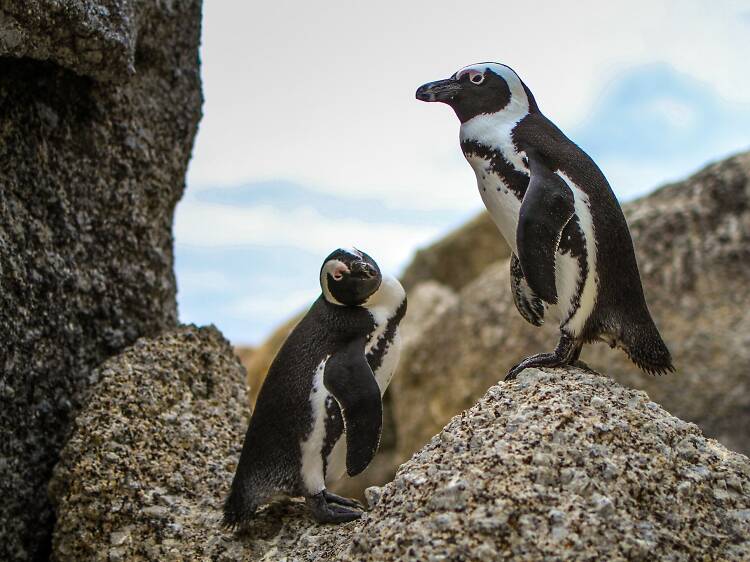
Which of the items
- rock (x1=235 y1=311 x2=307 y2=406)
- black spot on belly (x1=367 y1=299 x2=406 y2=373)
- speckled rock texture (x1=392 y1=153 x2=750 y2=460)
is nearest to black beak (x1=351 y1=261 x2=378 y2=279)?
black spot on belly (x1=367 y1=299 x2=406 y2=373)

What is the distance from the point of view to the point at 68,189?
2.38 meters

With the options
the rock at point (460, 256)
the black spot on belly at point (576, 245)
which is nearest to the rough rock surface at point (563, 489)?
the black spot on belly at point (576, 245)

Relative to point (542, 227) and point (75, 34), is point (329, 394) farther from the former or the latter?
point (75, 34)

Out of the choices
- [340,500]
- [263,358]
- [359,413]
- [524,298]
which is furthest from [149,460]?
[263,358]

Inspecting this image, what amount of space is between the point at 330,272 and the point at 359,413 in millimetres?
315

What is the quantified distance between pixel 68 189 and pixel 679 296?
2772 millimetres

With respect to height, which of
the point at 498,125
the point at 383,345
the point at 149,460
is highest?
the point at 498,125

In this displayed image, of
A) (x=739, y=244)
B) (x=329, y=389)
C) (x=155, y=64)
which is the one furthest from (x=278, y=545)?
(x=739, y=244)

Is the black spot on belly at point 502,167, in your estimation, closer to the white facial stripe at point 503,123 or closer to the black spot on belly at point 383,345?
the white facial stripe at point 503,123

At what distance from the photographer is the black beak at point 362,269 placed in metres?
1.87

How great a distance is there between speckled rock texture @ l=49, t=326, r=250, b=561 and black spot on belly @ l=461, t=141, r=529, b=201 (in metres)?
1.01

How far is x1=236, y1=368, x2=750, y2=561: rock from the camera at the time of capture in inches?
56.8

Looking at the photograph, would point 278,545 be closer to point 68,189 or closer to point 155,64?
point 68,189

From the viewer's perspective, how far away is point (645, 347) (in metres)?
1.82
